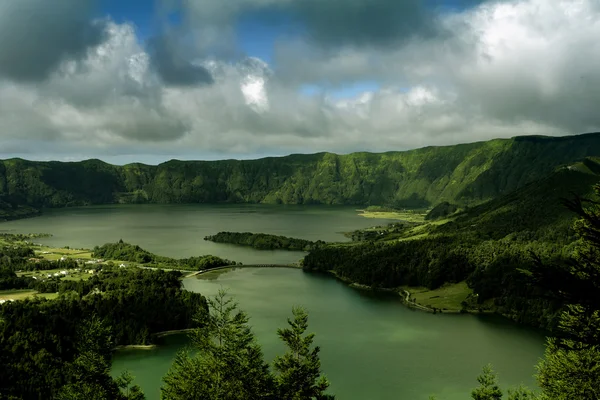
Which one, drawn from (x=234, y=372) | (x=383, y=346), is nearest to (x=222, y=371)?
(x=234, y=372)

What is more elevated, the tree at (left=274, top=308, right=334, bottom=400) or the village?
the tree at (left=274, top=308, right=334, bottom=400)

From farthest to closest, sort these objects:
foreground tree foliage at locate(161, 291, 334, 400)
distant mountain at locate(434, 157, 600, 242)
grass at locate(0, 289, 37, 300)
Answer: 1. distant mountain at locate(434, 157, 600, 242)
2. grass at locate(0, 289, 37, 300)
3. foreground tree foliage at locate(161, 291, 334, 400)

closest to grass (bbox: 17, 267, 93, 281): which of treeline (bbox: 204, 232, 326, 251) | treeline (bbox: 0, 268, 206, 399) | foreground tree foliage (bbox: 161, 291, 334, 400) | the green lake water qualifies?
treeline (bbox: 0, 268, 206, 399)

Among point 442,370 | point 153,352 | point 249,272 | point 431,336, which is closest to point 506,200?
point 249,272

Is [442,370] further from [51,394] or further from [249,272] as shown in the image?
[249,272]

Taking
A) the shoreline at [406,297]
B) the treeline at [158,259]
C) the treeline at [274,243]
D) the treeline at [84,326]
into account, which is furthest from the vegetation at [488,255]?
the treeline at [84,326]

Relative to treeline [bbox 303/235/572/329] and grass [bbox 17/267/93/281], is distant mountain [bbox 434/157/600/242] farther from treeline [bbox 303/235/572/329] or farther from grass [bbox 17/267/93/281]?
grass [bbox 17/267/93/281]
